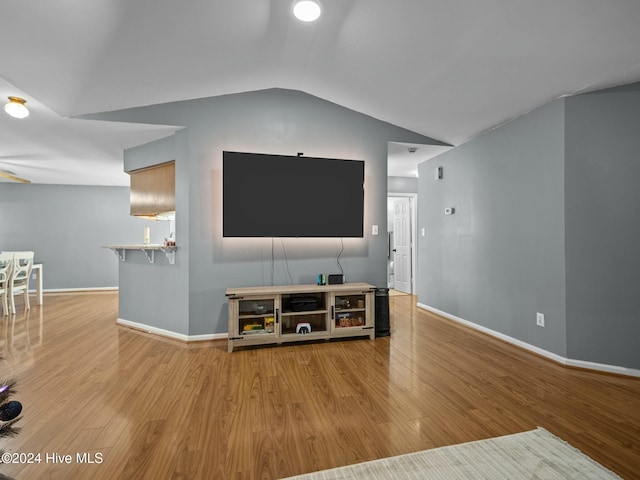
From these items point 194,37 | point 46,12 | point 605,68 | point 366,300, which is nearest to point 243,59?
point 194,37

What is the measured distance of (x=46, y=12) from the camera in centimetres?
201

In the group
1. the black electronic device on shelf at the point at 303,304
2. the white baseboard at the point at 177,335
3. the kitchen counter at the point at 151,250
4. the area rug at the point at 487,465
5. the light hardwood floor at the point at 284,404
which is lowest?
the light hardwood floor at the point at 284,404

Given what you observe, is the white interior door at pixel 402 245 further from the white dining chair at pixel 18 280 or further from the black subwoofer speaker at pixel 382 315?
Answer: the white dining chair at pixel 18 280

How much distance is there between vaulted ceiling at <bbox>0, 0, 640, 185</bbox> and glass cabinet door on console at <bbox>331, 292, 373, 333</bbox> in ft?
7.33

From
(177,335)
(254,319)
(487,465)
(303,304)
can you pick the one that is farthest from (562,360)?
(177,335)

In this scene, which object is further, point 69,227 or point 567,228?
point 69,227

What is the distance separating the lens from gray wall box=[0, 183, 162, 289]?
6789 mm

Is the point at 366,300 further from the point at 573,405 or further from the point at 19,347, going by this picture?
the point at 19,347

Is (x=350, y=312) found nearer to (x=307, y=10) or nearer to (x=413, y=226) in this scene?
(x=307, y=10)

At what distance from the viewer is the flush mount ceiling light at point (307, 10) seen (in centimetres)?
230

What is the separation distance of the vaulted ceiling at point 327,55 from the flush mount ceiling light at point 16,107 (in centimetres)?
8

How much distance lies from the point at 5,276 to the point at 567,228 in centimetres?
706

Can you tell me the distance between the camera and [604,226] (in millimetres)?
2705

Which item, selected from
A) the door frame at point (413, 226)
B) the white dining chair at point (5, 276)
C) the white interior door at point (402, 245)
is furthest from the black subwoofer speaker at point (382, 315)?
the white dining chair at point (5, 276)
